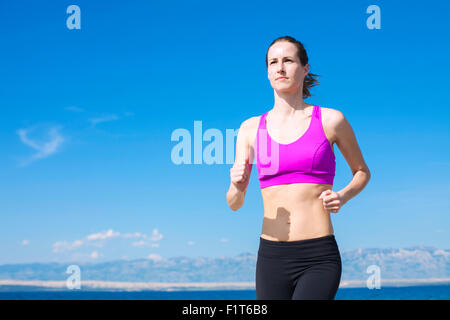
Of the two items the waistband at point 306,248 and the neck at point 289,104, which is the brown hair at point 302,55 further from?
the waistband at point 306,248

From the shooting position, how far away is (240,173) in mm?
3775

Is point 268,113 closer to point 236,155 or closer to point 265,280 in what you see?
point 236,155

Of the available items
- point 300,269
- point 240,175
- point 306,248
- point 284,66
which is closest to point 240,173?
point 240,175

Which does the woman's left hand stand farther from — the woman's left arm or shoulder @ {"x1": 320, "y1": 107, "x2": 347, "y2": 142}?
shoulder @ {"x1": 320, "y1": 107, "x2": 347, "y2": 142}

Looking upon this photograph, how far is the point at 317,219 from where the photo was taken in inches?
146

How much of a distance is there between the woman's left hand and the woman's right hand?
1.98 ft

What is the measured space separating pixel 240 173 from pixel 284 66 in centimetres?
95

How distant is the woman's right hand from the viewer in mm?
3779

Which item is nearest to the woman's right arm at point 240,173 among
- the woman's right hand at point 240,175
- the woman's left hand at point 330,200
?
the woman's right hand at point 240,175
